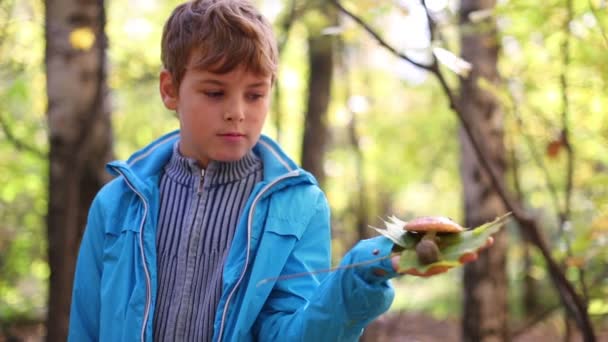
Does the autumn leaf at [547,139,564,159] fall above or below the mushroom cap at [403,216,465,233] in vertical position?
above

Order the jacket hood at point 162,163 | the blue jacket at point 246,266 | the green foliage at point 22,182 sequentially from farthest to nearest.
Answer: the green foliage at point 22,182
the jacket hood at point 162,163
the blue jacket at point 246,266

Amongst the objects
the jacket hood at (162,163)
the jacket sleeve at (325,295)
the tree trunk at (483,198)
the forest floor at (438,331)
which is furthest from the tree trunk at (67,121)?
the forest floor at (438,331)

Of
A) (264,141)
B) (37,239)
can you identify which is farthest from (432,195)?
(264,141)

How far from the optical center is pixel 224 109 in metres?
1.85

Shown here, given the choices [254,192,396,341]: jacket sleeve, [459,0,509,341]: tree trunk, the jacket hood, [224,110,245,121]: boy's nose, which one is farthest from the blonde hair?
[459,0,509,341]: tree trunk

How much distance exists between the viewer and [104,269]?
2.02 meters

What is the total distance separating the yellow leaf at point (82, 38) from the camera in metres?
3.65

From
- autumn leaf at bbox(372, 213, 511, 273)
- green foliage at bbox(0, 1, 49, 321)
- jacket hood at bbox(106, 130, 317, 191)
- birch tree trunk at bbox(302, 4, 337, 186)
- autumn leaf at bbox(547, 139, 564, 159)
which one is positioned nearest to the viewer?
autumn leaf at bbox(372, 213, 511, 273)

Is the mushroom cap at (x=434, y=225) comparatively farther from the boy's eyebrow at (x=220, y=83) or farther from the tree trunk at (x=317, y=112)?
the tree trunk at (x=317, y=112)

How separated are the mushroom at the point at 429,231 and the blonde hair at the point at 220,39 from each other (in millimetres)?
676

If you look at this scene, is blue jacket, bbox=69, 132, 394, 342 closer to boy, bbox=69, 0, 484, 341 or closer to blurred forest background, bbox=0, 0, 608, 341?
boy, bbox=69, 0, 484, 341

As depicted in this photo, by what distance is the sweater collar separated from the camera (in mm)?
2021

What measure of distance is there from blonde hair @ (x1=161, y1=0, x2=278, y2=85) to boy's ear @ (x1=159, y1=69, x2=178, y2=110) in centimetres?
5

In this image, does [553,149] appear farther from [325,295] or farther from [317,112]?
[317,112]
